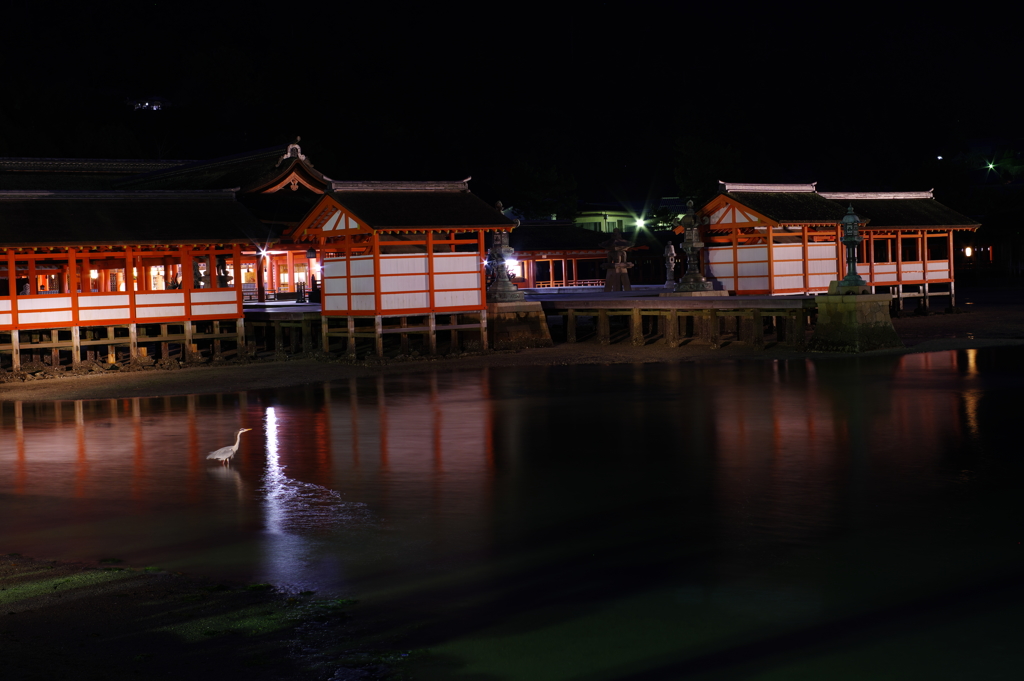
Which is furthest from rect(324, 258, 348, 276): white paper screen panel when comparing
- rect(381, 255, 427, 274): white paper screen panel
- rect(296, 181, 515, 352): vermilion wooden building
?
rect(381, 255, 427, 274): white paper screen panel

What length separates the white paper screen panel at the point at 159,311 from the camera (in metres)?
28.6

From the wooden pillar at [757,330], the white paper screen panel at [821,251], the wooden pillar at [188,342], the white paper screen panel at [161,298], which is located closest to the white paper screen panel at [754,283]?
the white paper screen panel at [821,251]

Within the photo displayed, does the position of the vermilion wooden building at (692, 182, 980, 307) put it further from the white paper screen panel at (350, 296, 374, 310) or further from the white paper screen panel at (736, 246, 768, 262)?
the white paper screen panel at (350, 296, 374, 310)

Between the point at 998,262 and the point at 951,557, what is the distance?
57.3 metres

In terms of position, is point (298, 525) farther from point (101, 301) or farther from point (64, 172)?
point (64, 172)

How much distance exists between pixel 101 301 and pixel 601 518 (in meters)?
21.1

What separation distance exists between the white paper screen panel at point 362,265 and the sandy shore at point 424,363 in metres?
2.45

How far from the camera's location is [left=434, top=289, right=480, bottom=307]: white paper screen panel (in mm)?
29547

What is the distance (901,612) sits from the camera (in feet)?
24.7

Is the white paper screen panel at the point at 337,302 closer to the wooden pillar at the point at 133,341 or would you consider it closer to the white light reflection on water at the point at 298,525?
the wooden pillar at the point at 133,341

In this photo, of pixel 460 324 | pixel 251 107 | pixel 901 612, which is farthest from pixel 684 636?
pixel 251 107

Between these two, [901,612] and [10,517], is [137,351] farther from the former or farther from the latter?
[901,612]

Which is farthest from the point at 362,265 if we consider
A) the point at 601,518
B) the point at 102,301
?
the point at 601,518

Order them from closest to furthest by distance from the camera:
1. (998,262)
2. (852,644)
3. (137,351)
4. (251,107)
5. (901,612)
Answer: (852,644), (901,612), (137,351), (998,262), (251,107)
